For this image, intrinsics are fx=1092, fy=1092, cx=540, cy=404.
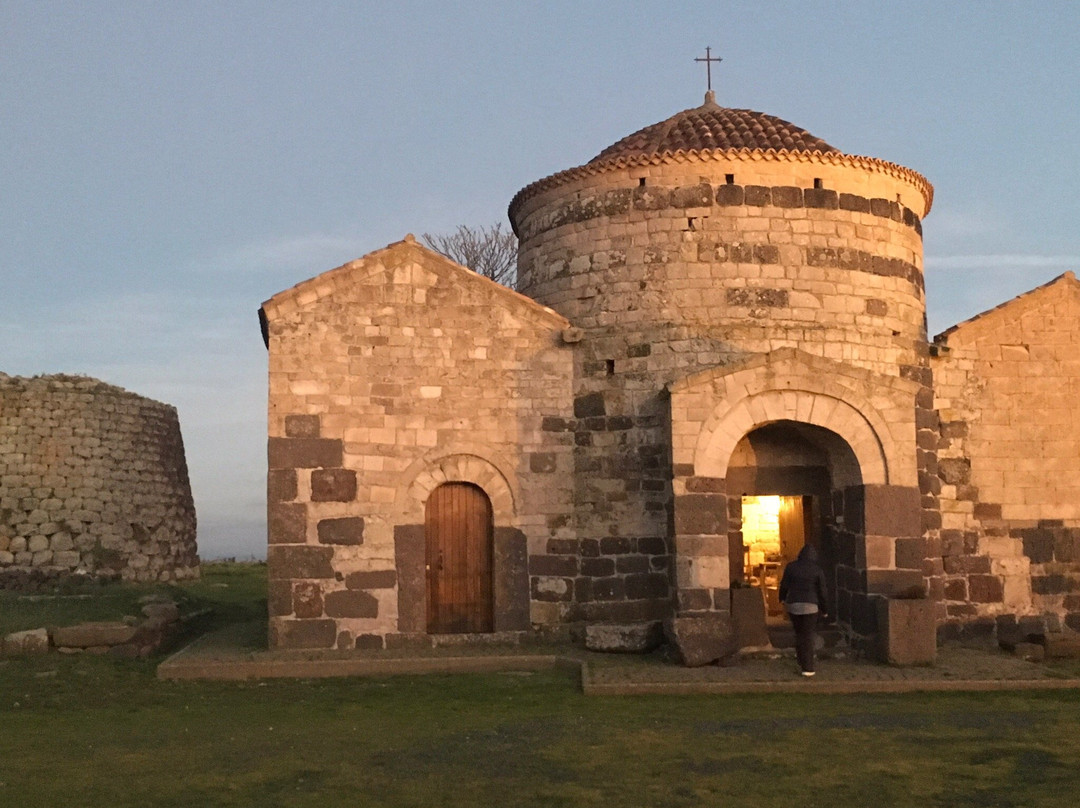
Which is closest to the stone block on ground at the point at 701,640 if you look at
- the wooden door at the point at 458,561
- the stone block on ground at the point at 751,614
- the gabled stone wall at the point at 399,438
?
the stone block on ground at the point at 751,614

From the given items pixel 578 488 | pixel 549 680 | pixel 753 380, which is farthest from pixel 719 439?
pixel 549 680

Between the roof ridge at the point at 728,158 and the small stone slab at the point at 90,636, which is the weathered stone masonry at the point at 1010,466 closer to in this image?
the roof ridge at the point at 728,158

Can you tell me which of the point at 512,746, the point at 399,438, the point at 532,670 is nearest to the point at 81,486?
the point at 399,438

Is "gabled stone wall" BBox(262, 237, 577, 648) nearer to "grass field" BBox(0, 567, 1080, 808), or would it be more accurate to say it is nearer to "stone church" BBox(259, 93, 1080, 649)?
"stone church" BBox(259, 93, 1080, 649)

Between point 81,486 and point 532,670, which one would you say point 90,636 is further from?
point 81,486

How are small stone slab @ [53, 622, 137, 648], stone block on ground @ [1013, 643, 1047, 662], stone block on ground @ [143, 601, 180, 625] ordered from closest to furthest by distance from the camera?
A: stone block on ground @ [1013, 643, 1047, 662]
small stone slab @ [53, 622, 137, 648]
stone block on ground @ [143, 601, 180, 625]

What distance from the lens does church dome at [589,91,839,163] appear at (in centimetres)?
1483

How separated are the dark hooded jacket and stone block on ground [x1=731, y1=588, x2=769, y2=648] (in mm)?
1210

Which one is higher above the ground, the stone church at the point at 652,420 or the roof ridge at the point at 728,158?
the roof ridge at the point at 728,158

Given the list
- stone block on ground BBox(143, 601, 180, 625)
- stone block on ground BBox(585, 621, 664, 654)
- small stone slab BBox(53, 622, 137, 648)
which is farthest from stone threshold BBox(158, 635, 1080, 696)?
stone block on ground BBox(143, 601, 180, 625)

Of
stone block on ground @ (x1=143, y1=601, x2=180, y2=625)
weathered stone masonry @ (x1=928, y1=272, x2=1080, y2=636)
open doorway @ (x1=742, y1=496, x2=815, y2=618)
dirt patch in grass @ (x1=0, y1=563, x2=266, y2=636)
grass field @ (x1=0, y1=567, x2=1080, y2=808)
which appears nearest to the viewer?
grass field @ (x1=0, y1=567, x2=1080, y2=808)

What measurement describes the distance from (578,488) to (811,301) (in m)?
3.87

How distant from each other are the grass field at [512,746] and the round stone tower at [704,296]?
3029 mm

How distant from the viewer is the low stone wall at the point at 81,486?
71.7 ft
